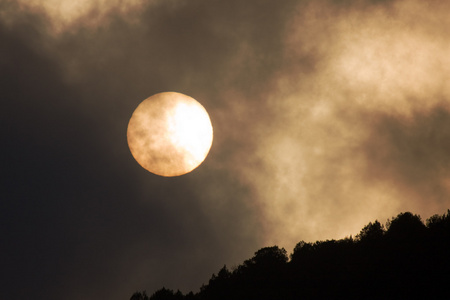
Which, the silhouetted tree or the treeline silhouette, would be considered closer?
the treeline silhouette

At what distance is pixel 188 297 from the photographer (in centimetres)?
8231

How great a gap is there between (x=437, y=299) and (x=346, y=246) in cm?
2231

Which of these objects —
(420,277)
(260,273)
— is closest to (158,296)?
(260,273)

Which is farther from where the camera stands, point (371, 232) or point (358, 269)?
point (371, 232)

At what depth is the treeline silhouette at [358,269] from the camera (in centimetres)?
4909

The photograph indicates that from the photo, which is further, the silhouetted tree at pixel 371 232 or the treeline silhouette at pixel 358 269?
the silhouetted tree at pixel 371 232

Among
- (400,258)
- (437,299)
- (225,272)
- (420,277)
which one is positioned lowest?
(437,299)

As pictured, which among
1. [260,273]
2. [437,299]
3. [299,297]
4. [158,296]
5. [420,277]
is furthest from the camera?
[158,296]

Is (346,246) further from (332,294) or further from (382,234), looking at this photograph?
(332,294)

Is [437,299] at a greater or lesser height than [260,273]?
lesser

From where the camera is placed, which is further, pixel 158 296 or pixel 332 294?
pixel 158 296

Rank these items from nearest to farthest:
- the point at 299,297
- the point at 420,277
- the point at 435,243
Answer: the point at 420,277 < the point at 435,243 < the point at 299,297

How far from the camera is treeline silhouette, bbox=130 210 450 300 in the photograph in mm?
49094

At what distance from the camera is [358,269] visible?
2199 inches
